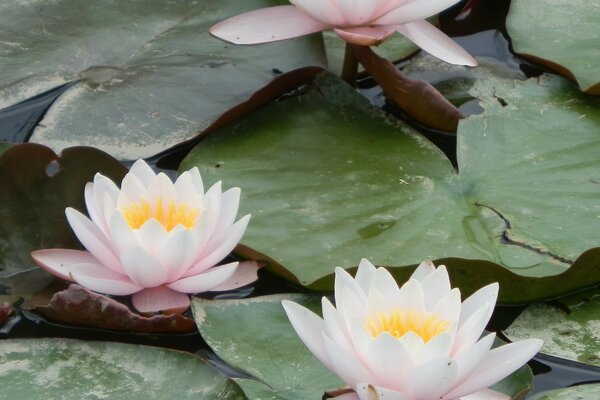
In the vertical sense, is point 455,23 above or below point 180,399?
above

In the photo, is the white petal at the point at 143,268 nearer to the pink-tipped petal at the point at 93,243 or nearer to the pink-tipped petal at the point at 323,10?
the pink-tipped petal at the point at 93,243

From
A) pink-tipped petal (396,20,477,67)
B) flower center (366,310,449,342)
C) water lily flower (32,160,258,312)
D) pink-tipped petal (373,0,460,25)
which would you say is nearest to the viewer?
flower center (366,310,449,342)

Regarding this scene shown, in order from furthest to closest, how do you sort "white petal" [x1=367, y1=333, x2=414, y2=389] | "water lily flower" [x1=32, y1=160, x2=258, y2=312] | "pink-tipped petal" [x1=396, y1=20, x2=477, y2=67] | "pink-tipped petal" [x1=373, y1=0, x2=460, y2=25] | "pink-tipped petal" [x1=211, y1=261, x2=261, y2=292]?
1. "pink-tipped petal" [x1=396, y1=20, x2=477, y2=67]
2. "pink-tipped petal" [x1=373, y1=0, x2=460, y2=25]
3. "pink-tipped petal" [x1=211, y1=261, x2=261, y2=292]
4. "water lily flower" [x1=32, y1=160, x2=258, y2=312]
5. "white petal" [x1=367, y1=333, x2=414, y2=389]

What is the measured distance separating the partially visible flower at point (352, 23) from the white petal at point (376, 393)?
916 mm

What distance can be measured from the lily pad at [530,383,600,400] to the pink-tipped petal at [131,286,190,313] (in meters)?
0.63

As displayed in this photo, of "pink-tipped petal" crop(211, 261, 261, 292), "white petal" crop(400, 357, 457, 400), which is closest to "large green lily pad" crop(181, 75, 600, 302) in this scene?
"pink-tipped petal" crop(211, 261, 261, 292)

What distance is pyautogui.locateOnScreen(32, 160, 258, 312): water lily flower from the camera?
63.7 inches

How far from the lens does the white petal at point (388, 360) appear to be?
1.30 m

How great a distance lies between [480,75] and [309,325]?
113 centimetres

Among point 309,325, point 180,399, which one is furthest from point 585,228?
point 180,399

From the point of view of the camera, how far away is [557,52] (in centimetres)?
234

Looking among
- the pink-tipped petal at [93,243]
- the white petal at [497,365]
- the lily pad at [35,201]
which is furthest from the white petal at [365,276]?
the lily pad at [35,201]

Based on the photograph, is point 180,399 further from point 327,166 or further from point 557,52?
point 557,52

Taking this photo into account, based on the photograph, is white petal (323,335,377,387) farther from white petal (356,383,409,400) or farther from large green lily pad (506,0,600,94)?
large green lily pad (506,0,600,94)
